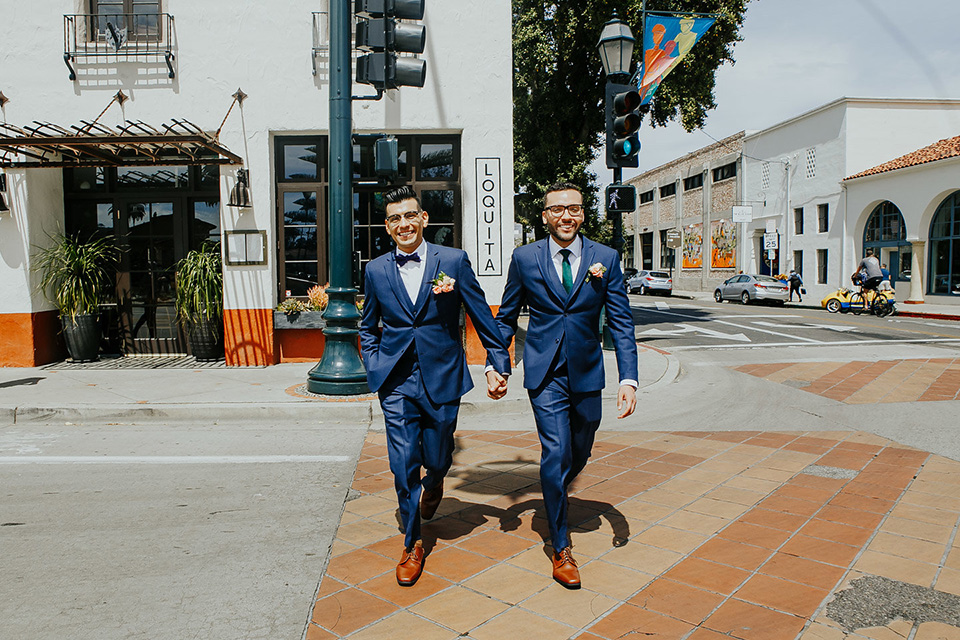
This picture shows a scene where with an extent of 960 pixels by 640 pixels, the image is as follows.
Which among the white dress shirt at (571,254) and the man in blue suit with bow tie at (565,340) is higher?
the white dress shirt at (571,254)

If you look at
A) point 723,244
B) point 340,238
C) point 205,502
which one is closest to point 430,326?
point 205,502

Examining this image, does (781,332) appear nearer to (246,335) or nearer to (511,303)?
(246,335)

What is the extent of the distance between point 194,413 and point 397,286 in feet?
15.6

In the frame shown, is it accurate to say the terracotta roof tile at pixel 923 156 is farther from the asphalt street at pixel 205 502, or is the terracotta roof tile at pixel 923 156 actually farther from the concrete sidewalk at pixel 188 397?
the concrete sidewalk at pixel 188 397

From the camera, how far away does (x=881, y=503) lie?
187 inches

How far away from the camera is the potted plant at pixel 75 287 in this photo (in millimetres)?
10484

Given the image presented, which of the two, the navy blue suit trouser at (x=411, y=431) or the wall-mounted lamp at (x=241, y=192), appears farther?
the wall-mounted lamp at (x=241, y=192)

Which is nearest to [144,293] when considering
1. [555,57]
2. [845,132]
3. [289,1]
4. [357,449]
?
[289,1]

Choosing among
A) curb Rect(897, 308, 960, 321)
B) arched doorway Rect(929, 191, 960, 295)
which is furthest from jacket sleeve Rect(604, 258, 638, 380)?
arched doorway Rect(929, 191, 960, 295)

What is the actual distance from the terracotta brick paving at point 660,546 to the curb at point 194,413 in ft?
4.97

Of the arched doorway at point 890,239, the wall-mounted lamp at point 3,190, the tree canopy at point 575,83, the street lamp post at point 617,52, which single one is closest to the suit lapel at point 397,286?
the street lamp post at point 617,52

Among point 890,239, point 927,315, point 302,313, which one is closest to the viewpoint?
point 302,313

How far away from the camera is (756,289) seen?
3011 cm

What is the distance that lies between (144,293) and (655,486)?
9.20 m
